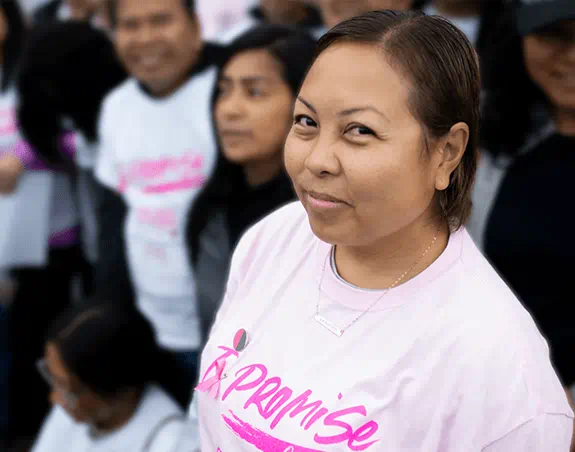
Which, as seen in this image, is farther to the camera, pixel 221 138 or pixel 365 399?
pixel 221 138

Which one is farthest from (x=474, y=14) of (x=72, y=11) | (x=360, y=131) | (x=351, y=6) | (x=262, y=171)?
(x=72, y=11)

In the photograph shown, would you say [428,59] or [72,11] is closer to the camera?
[428,59]

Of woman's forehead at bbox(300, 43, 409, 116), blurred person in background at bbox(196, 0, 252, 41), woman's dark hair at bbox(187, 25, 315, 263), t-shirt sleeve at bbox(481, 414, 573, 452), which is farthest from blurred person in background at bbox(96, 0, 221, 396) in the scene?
t-shirt sleeve at bbox(481, 414, 573, 452)

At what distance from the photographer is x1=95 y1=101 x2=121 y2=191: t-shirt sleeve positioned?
8.57ft

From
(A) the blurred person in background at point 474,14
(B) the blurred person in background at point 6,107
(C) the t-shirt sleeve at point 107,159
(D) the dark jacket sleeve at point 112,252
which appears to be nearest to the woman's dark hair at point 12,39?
(B) the blurred person in background at point 6,107

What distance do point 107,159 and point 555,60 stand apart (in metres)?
1.63

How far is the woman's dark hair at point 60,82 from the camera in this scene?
288 cm

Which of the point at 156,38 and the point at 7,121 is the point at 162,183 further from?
the point at 7,121

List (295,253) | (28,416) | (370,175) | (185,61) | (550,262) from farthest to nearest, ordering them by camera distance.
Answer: (28,416)
(185,61)
(550,262)
(295,253)
(370,175)

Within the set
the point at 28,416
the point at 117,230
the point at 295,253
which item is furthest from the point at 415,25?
the point at 28,416

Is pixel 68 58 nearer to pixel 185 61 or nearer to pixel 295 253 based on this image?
pixel 185 61

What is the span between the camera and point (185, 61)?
2.51 metres

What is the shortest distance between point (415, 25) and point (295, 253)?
486 mm

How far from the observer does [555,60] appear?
1818 mm
